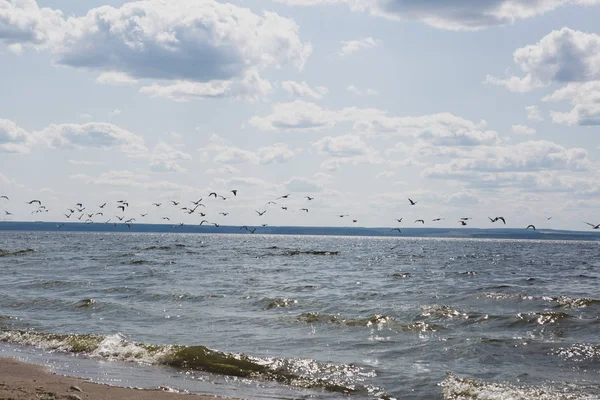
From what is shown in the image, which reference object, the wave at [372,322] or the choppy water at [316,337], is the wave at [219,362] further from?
the wave at [372,322]

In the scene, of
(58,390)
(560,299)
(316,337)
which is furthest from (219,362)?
(560,299)

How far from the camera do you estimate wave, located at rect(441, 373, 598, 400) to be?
50.7 ft

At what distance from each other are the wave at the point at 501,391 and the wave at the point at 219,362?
1.89 metres

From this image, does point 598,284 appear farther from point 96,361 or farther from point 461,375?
point 96,361

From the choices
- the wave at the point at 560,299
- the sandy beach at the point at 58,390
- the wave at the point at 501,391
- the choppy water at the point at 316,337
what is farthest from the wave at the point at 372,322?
the sandy beach at the point at 58,390

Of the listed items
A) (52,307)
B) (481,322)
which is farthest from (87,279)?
(481,322)

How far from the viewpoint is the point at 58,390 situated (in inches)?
535

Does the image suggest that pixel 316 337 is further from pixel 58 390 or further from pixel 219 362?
pixel 58 390

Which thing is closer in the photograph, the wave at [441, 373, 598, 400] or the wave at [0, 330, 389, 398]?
the wave at [441, 373, 598, 400]

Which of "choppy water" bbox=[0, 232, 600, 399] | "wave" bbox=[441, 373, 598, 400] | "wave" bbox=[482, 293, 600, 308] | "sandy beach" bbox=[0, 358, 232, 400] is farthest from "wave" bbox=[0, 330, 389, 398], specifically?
"wave" bbox=[482, 293, 600, 308]

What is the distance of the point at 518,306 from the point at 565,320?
172 inches

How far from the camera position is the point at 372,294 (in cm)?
3562

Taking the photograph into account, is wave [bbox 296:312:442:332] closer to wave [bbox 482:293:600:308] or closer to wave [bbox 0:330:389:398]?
wave [bbox 0:330:389:398]

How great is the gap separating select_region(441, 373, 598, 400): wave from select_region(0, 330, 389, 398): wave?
1892 mm
